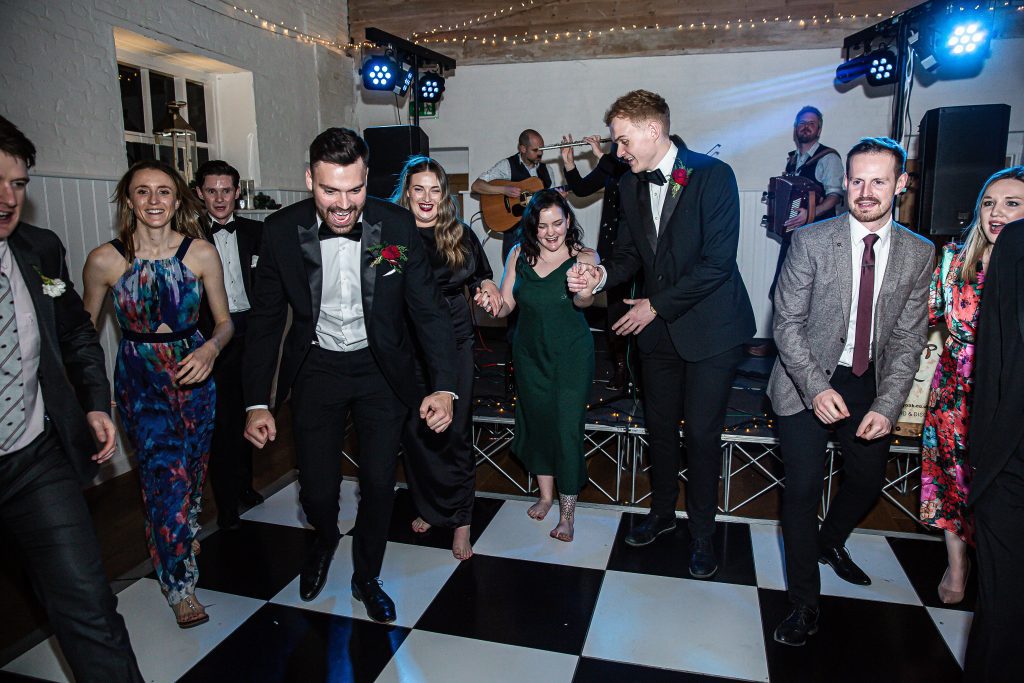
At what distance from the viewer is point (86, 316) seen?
1.86 m

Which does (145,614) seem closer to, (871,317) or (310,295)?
(310,295)

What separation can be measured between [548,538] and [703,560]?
0.66 m

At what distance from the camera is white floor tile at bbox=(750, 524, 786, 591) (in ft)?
8.69

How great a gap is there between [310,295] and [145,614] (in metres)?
1.31

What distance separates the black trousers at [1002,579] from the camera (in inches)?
59.2

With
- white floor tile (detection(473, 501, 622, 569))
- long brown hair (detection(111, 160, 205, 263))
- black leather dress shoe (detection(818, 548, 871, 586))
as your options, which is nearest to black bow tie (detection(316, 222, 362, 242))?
long brown hair (detection(111, 160, 205, 263))

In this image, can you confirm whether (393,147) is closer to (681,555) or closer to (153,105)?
(153,105)

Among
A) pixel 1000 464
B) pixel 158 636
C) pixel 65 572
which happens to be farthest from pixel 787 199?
pixel 65 572

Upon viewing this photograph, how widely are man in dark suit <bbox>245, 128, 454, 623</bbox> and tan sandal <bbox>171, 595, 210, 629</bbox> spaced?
1.70 ft

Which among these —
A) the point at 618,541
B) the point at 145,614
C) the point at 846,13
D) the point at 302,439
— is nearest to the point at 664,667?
the point at 618,541

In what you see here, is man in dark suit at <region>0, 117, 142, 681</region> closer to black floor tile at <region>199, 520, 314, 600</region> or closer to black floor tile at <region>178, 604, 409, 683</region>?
black floor tile at <region>178, 604, 409, 683</region>

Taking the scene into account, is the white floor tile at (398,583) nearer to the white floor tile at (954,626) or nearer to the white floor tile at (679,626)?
the white floor tile at (679,626)

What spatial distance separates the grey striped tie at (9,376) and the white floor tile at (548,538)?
1.77m

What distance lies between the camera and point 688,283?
99.5 inches
